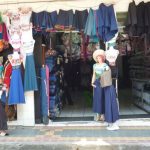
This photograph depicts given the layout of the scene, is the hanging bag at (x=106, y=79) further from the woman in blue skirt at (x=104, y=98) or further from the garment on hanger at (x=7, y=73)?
the garment on hanger at (x=7, y=73)

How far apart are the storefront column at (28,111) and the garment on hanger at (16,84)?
30 cm

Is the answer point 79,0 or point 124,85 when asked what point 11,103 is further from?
point 124,85

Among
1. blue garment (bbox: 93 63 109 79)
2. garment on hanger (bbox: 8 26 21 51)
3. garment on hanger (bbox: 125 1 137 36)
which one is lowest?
blue garment (bbox: 93 63 109 79)

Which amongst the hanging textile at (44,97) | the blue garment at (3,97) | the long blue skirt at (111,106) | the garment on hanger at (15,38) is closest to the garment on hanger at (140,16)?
the long blue skirt at (111,106)

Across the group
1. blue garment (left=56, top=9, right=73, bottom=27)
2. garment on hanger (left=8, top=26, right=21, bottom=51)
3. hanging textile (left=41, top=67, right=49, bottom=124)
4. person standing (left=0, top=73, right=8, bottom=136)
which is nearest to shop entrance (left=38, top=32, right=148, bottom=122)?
hanging textile (left=41, top=67, right=49, bottom=124)

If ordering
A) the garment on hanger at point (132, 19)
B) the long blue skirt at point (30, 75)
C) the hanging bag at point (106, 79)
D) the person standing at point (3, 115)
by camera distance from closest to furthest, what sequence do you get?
the person standing at point (3, 115) < the hanging bag at point (106, 79) < the garment on hanger at point (132, 19) < the long blue skirt at point (30, 75)

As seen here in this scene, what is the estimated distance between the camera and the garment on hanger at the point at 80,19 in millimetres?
9297

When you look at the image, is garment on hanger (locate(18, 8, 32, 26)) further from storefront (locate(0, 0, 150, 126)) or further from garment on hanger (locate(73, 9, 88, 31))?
garment on hanger (locate(73, 9, 88, 31))

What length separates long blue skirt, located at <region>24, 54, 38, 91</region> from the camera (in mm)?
9398

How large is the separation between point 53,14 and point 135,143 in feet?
12.0

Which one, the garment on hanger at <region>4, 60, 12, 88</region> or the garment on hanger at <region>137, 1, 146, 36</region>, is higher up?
the garment on hanger at <region>137, 1, 146, 36</region>

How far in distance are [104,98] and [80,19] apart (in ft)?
6.49

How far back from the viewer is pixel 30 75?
9391 millimetres

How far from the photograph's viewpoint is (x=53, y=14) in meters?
9.35
